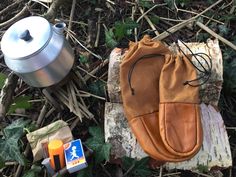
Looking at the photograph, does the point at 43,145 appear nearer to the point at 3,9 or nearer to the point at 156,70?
the point at 156,70

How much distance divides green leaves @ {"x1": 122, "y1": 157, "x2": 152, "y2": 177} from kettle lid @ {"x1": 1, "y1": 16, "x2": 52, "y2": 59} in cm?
58

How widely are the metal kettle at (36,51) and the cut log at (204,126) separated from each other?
241 mm

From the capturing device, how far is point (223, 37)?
2.00m

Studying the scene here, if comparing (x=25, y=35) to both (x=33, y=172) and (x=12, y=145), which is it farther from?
(x=33, y=172)

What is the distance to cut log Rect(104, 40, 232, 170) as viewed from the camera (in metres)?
1.64

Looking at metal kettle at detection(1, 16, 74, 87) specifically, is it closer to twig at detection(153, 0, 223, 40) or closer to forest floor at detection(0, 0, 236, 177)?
forest floor at detection(0, 0, 236, 177)

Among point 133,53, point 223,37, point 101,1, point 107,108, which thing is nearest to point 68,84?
point 107,108

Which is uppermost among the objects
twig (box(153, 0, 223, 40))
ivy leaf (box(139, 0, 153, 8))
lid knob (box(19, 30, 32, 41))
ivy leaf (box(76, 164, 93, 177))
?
lid knob (box(19, 30, 32, 41))

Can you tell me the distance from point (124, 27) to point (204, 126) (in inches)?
25.2

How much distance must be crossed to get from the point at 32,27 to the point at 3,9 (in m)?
0.66

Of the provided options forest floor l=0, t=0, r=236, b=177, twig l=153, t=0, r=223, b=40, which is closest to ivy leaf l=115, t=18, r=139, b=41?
forest floor l=0, t=0, r=236, b=177

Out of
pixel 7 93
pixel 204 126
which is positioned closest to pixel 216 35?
pixel 204 126

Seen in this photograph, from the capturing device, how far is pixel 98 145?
1662mm

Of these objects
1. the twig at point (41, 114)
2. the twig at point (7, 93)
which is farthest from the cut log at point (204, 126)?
the twig at point (7, 93)
